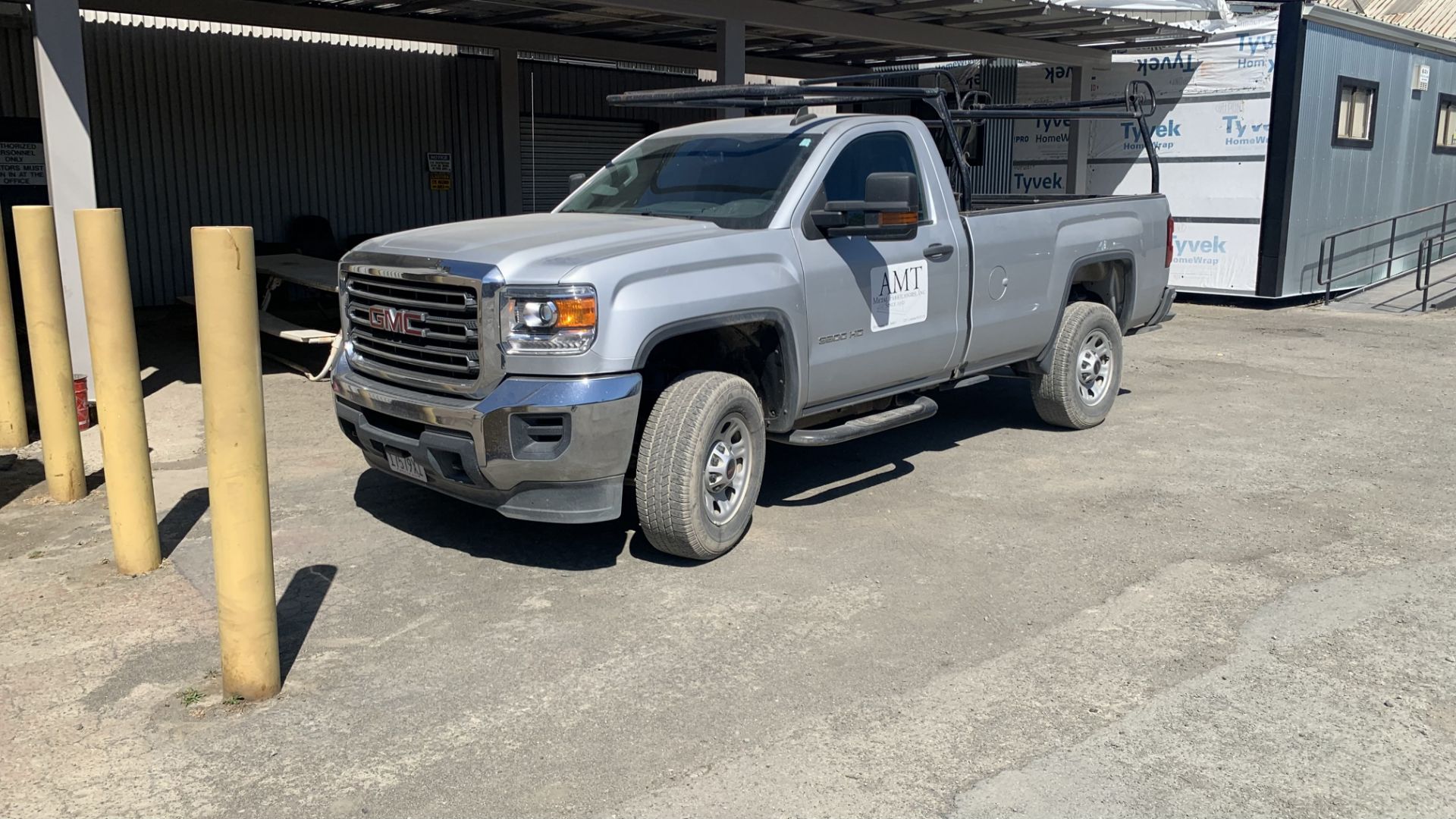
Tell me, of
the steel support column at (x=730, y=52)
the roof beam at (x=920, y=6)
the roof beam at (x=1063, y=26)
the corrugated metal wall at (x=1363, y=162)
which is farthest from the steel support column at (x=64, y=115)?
the corrugated metal wall at (x=1363, y=162)

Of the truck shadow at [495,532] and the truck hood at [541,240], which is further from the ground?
the truck hood at [541,240]

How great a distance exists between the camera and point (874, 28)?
13.0 metres

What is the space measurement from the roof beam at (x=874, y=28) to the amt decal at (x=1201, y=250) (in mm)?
2842

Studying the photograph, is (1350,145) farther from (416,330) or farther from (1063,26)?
(416,330)

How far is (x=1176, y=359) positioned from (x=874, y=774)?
29.9 feet

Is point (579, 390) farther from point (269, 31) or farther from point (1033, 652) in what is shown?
point (269, 31)

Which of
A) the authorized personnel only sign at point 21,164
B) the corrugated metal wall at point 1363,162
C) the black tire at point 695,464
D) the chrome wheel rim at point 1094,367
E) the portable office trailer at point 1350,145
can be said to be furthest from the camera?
the corrugated metal wall at point 1363,162

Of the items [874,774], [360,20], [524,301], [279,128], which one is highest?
[360,20]

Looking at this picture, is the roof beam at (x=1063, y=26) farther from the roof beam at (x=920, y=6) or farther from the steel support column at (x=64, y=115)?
the steel support column at (x=64, y=115)

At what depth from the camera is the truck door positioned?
5910mm

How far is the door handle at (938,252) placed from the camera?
6555 millimetres

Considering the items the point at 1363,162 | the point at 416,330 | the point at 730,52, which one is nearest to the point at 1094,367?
the point at 730,52

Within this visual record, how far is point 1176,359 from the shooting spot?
11664 millimetres

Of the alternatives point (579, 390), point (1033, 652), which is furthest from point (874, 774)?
point (579, 390)
